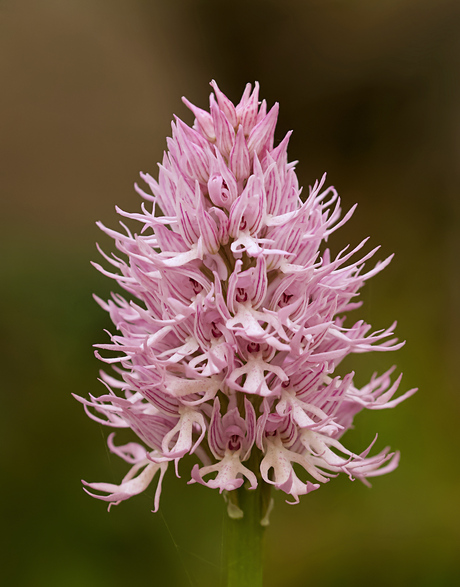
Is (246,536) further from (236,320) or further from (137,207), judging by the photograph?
(137,207)

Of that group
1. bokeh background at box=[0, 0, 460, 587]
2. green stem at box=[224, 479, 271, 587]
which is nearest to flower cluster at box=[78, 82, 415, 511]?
green stem at box=[224, 479, 271, 587]

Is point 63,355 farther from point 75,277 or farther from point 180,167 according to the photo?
point 180,167

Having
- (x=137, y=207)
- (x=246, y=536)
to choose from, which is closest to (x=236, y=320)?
(x=246, y=536)

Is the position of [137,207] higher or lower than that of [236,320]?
higher

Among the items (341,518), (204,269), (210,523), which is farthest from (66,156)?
(204,269)

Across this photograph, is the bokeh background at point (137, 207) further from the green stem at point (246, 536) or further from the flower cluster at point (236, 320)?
the flower cluster at point (236, 320)

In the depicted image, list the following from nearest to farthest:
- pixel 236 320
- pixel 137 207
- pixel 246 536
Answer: pixel 236 320, pixel 246 536, pixel 137 207

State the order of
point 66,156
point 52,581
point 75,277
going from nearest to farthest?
point 52,581 → point 75,277 → point 66,156
